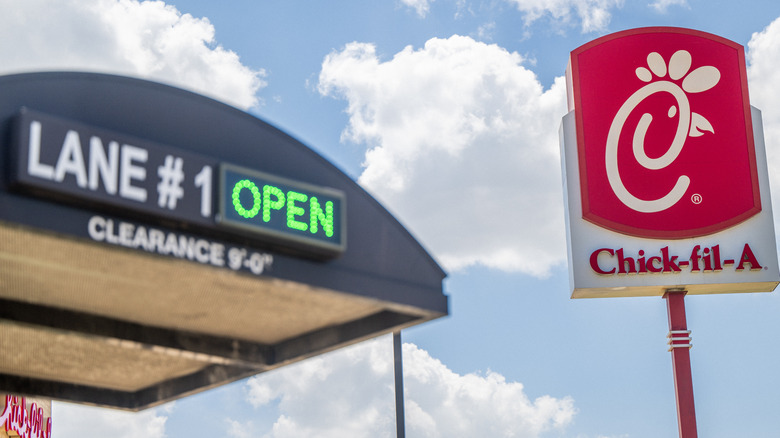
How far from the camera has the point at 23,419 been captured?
29.7m

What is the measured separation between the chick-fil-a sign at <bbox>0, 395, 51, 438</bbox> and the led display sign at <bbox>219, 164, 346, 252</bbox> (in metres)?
16.3

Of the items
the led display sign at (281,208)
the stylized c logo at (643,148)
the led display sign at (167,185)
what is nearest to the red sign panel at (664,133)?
the stylized c logo at (643,148)

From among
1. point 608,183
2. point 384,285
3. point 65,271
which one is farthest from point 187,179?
point 608,183

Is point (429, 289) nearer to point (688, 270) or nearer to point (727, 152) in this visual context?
point (688, 270)

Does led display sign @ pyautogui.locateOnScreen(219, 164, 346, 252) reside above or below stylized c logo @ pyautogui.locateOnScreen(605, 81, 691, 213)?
below

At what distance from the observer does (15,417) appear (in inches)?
1141

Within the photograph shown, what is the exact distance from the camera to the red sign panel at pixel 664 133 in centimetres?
2681

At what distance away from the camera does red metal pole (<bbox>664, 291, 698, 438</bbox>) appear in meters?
25.1

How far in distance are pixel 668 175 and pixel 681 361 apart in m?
4.46

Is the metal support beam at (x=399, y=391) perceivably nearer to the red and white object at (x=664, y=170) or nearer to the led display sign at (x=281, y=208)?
the led display sign at (x=281, y=208)

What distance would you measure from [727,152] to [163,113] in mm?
18074

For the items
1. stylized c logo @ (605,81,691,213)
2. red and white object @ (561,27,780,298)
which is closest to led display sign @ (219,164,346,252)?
red and white object @ (561,27,780,298)

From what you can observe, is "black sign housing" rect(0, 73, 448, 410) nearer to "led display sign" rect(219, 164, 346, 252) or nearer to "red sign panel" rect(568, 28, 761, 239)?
"led display sign" rect(219, 164, 346, 252)

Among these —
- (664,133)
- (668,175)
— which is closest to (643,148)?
(664,133)
